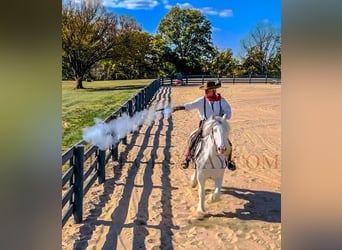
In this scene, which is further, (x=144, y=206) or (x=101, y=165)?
(x=101, y=165)

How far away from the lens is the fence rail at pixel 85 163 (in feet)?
4.98

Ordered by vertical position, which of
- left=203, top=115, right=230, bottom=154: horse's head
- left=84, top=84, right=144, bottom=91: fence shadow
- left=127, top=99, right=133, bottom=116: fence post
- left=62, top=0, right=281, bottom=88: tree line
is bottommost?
left=203, top=115, right=230, bottom=154: horse's head

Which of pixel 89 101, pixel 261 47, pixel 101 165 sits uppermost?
pixel 261 47

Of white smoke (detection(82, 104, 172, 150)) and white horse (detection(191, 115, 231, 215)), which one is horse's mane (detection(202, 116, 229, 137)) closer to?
white horse (detection(191, 115, 231, 215))

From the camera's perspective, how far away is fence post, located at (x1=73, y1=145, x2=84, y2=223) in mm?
1561

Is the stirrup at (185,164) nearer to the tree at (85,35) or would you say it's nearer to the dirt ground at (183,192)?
the dirt ground at (183,192)

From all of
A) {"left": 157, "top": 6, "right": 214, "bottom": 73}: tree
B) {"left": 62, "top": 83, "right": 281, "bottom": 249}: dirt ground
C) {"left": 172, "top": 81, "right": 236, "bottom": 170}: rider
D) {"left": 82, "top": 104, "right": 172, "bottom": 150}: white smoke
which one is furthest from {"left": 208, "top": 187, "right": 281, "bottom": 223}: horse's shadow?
{"left": 157, "top": 6, "right": 214, "bottom": 73}: tree

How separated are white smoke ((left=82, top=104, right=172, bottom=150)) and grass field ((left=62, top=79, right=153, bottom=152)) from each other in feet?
0.10

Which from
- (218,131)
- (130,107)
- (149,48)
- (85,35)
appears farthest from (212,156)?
(85,35)

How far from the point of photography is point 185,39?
1.59 meters

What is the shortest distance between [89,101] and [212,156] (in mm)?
526

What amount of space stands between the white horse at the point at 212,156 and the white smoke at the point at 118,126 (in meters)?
0.18

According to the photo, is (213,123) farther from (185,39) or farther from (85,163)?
(85,163)
